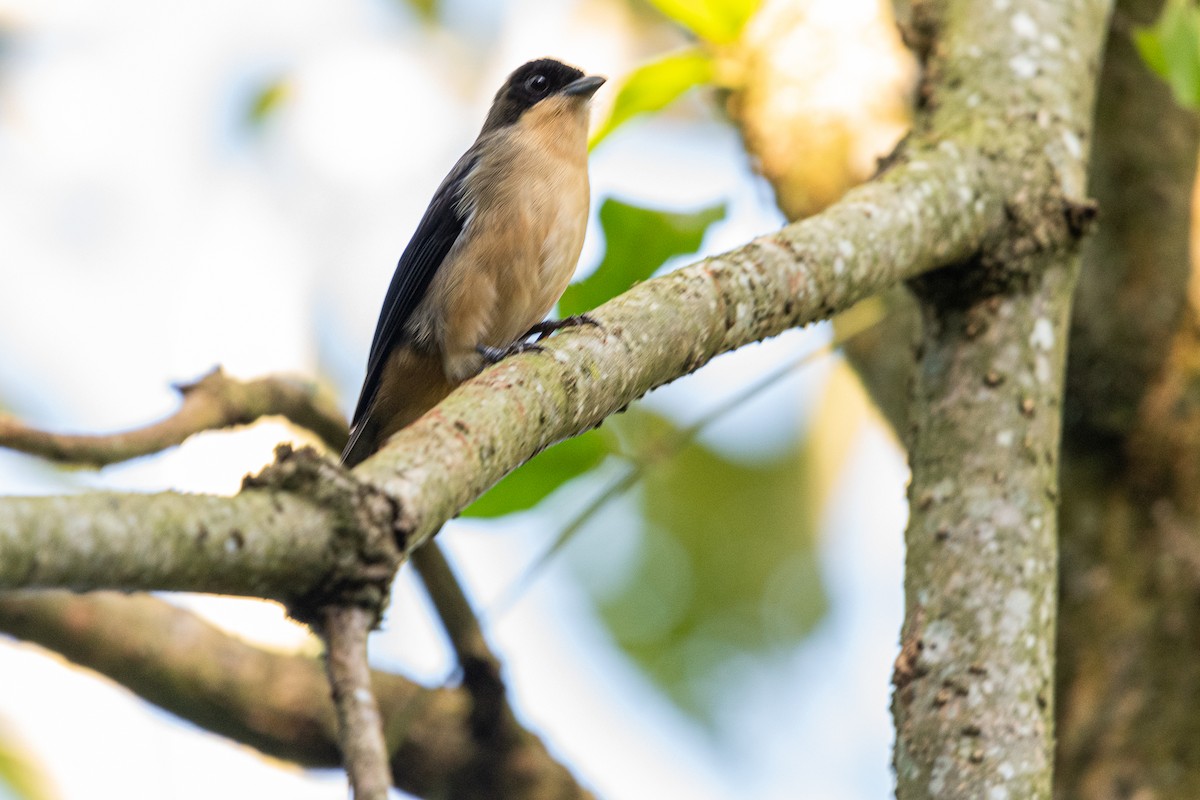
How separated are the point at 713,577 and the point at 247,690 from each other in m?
4.56

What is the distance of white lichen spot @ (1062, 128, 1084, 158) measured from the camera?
3.34 metres

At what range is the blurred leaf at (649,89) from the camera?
3.81 meters

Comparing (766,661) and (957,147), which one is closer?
(957,147)

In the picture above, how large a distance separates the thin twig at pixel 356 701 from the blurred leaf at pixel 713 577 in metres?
6.06

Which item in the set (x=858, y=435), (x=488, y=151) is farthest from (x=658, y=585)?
(x=488, y=151)

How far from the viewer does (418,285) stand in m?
4.14

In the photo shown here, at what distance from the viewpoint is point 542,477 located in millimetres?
3520

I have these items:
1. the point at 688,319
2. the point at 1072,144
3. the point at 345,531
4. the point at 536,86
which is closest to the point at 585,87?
the point at 536,86

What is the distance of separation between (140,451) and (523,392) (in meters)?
0.94

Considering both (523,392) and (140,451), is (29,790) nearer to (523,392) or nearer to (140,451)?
(140,451)

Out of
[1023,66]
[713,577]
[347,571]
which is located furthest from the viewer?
[713,577]

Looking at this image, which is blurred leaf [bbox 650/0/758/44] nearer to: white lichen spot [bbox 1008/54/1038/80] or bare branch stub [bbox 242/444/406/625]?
white lichen spot [bbox 1008/54/1038/80]

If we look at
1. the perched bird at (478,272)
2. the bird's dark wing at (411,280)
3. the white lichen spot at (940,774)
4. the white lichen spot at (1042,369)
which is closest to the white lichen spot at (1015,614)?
the white lichen spot at (940,774)

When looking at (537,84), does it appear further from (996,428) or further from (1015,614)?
(1015,614)
